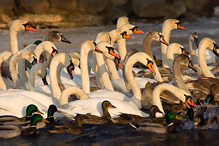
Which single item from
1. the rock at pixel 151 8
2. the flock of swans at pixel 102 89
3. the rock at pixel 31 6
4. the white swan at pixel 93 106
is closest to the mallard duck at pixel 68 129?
the flock of swans at pixel 102 89

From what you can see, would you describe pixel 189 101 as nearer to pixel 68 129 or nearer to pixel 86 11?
pixel 68 129

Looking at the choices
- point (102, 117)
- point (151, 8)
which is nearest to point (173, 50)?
point (102, 117)

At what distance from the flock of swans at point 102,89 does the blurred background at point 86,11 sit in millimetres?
8645

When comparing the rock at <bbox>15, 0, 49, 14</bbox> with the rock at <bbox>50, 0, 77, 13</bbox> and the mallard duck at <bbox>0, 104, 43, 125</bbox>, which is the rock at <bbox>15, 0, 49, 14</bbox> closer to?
the rock at <bbox>50, 0, 77, 13</bbox>

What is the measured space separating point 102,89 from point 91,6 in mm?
13420

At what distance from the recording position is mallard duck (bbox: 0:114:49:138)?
934 centimetres

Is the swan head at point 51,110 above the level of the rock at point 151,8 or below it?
below

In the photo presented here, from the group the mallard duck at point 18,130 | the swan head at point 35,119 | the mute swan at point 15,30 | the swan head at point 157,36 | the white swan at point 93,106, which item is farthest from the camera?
the mute swan at point 15,30

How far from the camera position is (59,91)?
11.6m

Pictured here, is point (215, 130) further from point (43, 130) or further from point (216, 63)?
point (216, 63)

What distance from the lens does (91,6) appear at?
81.4ft

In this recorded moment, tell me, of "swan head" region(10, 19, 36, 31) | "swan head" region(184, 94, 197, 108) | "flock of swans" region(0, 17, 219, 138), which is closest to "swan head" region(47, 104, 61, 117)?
"flock of swans" region(0, 17, 219, 138)

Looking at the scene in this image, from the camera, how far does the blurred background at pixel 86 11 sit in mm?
23516

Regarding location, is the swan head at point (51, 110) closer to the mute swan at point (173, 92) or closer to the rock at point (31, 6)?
the mute swan at point (173, 92)
